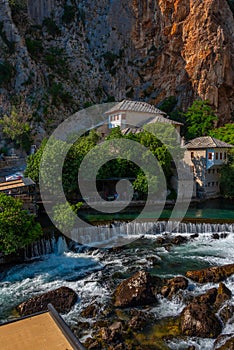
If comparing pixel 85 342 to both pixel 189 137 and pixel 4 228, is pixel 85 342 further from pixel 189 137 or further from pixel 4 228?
A: pixel 189 137

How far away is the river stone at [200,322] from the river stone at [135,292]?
1793 millimetres

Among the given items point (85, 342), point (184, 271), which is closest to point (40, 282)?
point (85, 342)

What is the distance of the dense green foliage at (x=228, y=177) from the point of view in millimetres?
29723

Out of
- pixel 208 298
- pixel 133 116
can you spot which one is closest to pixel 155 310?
pixel 208 298

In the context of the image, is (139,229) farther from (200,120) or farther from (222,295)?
(200,120)

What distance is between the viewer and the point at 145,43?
184 feet

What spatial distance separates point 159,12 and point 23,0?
2649cm

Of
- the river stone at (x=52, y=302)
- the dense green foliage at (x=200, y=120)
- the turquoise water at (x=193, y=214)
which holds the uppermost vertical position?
the dense green foliage at (x=200, y=120)

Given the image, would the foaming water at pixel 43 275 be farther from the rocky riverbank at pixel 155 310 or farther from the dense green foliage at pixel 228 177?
the dense green foliage at pixel 228 177

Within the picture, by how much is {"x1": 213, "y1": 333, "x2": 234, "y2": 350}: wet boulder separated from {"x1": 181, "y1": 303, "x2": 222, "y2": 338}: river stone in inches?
11.9

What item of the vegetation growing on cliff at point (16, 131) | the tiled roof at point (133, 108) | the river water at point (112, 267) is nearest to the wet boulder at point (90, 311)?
the river water at point (112, 267)

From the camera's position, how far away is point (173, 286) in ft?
43.0

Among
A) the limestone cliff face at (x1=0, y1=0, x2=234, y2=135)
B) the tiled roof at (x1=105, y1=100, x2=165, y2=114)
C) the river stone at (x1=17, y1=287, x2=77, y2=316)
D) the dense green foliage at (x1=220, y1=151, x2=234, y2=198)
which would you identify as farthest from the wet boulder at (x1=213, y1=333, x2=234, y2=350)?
the limestone cliff face at (x1=0, y1=0, x2=234, y2=135)

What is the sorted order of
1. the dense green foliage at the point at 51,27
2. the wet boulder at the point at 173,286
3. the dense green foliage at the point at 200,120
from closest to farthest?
the wet boulder at the point at 173,286 → the dense green foliage at the point at 200,120 → the dense green foliage at the point at 51,27
